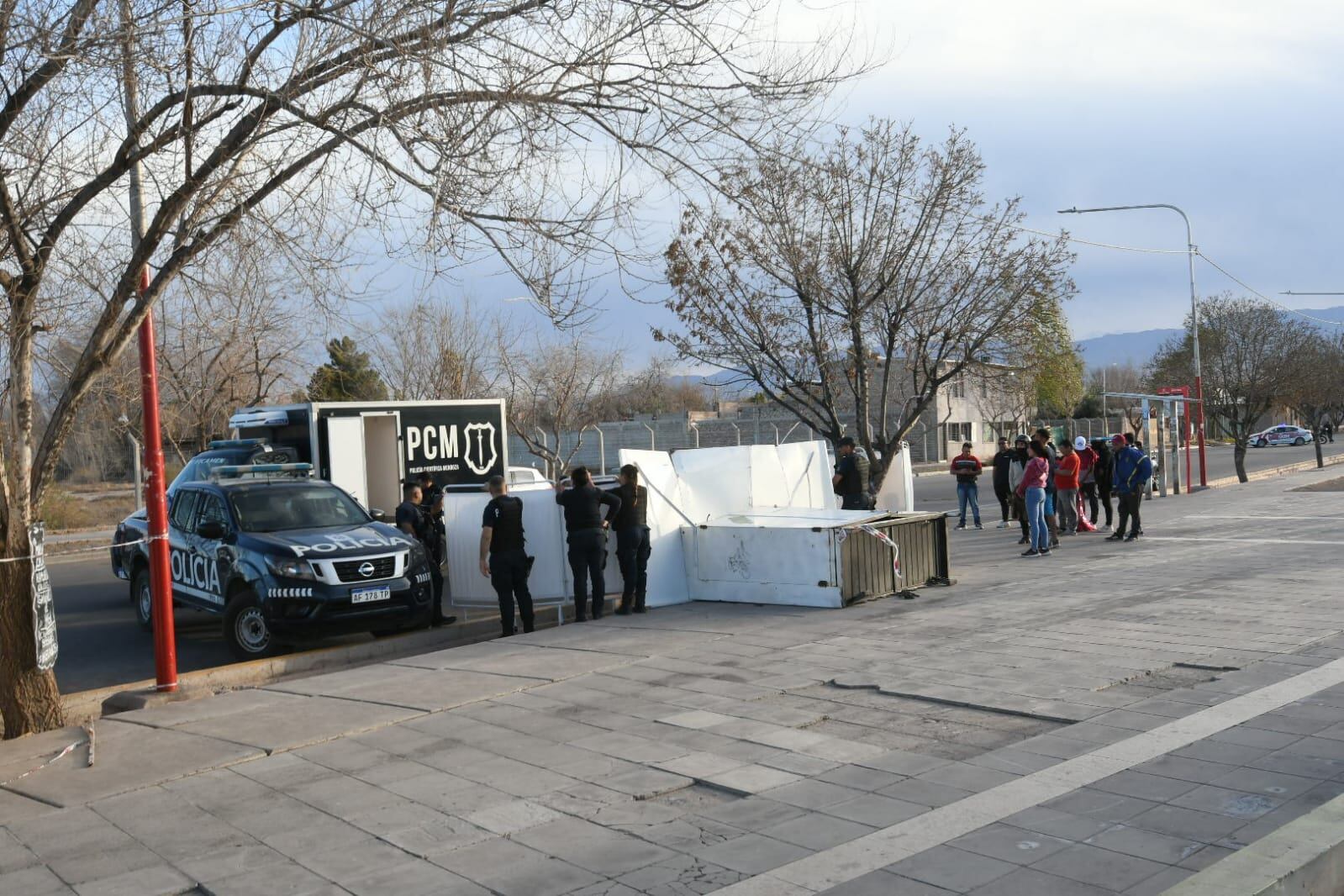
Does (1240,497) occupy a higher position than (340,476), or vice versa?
(340,476)

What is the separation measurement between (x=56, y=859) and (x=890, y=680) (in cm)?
567

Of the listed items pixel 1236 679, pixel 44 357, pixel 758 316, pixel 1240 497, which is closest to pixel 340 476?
pixel 44 357

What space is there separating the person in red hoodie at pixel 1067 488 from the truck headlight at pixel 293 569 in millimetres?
12349

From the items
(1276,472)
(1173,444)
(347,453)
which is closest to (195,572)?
(347,453)

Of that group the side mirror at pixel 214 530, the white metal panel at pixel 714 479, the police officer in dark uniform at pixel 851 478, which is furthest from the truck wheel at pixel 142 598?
the police officer in dark uniform at pixel 851 478

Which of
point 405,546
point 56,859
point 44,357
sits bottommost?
point 56,859

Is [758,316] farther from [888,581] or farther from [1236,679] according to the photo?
[1236,679]

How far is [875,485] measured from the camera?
19.4 meters

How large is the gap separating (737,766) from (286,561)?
660 centimetres

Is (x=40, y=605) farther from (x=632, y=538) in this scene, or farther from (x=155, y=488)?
(x=632, y=538)

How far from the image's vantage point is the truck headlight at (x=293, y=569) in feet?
38.2

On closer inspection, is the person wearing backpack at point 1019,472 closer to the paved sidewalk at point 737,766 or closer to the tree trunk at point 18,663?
the paved sidewalk at point 737,766

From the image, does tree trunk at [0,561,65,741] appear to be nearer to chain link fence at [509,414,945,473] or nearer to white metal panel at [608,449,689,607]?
white metal panel at [608,449,689,607]

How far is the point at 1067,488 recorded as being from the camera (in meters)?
19.2
